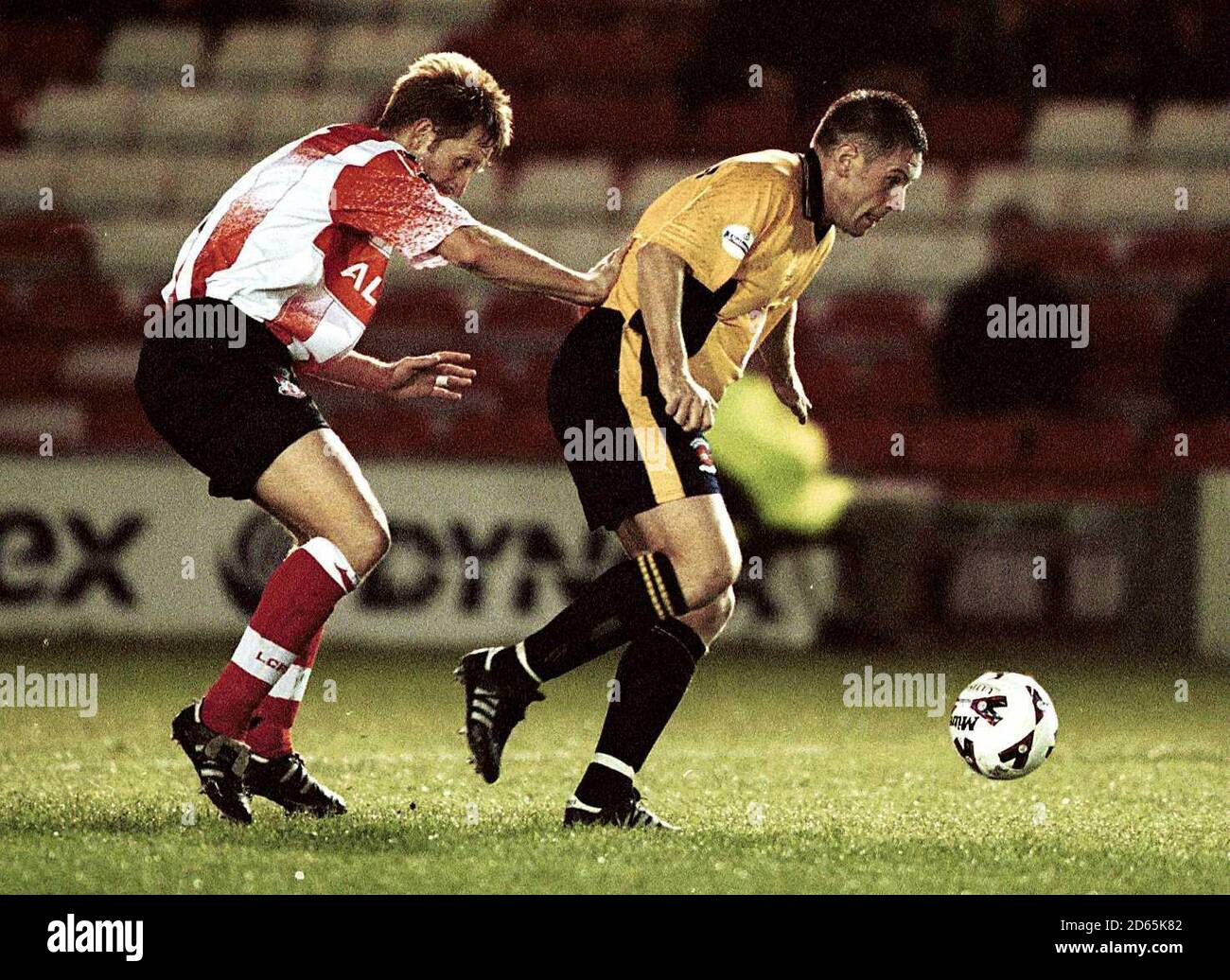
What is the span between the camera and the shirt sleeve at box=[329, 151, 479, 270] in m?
4.12

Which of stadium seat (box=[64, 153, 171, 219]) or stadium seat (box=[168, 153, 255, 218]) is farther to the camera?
stadium seat (box=[64, 153, 171, 219])

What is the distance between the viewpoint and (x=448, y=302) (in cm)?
1130

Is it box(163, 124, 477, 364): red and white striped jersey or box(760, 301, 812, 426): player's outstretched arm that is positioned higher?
box(163, 124, 477, 364): red and white striped jersey

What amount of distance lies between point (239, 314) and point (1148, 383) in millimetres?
8127

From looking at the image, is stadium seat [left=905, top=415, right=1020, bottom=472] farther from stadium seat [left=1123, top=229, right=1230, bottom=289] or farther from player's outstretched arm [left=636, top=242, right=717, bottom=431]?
player's outstretched arm [left=636, top=242, right=717, bottom=431]

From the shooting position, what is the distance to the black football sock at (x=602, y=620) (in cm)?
412

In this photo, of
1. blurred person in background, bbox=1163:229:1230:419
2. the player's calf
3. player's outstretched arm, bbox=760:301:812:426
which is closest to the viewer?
the player's calf

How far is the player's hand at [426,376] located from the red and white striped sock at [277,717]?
0.63 meters

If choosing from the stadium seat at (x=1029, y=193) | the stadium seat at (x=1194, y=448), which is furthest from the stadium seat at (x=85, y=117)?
the stadium seat at (x=1194, y=448)

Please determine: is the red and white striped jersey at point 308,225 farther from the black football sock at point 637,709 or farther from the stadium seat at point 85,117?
the stadium seat at point 85,117

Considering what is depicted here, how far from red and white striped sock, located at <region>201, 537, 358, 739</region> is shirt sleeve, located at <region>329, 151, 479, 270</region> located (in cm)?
69

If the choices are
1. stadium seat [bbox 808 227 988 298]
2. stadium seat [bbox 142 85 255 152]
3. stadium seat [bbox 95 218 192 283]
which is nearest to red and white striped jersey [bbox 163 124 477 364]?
stadium seat [bbox 808 227 988 298]

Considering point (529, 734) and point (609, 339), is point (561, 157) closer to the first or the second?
point (529, 734)

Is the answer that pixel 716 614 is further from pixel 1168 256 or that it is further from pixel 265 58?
pixel 265 58
